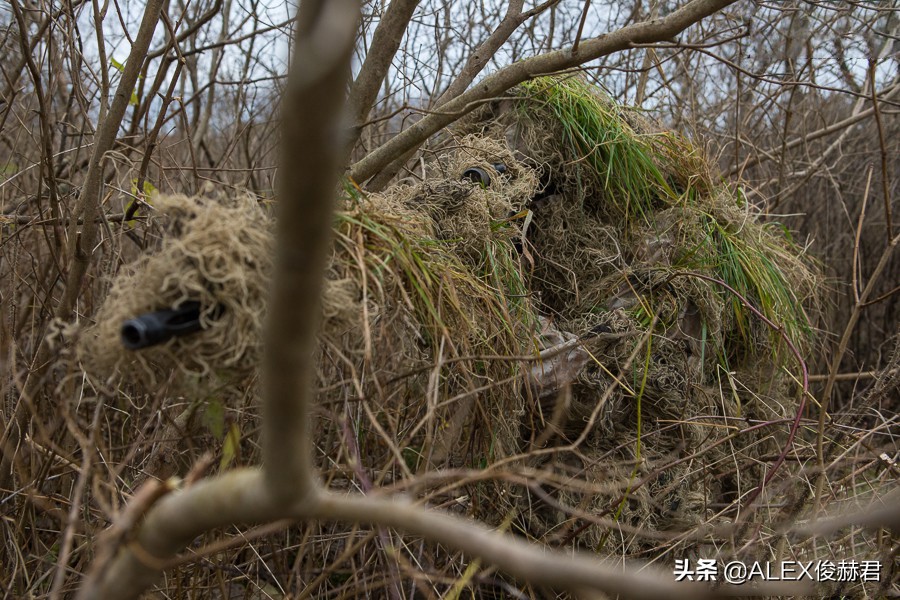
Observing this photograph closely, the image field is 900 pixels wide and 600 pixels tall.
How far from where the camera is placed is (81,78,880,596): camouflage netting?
4.28 ft

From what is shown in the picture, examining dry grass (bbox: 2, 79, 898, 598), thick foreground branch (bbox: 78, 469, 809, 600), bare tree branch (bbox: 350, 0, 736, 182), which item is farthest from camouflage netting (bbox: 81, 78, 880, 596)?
thick foreground branch (bbox: 78, 469, 809, 600)

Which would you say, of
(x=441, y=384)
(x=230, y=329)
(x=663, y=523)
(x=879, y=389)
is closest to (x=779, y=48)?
(x=879, y=389)

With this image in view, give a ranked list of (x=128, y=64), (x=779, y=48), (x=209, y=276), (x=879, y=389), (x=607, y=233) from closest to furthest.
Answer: (x=209, y=276) → (x=128, y=64) → (x=879, y=389) → (x=607, y=233) → (x=779, y=48)

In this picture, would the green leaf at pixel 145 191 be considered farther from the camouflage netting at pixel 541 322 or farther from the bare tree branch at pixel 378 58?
the bare tree branch at pixel 378 58

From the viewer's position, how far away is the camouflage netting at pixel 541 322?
4.28 ft

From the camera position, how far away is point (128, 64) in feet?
7.00

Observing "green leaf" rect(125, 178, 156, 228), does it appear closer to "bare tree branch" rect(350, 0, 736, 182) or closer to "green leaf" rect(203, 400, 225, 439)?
"bare tree branch" rect(350, 0, 736, 182)

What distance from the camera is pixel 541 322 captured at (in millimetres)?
2406

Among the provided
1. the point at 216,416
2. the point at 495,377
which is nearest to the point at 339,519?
the point at 216,416

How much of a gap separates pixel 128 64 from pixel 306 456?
1.85 metres

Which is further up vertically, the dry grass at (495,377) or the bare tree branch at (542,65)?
the bare tree branch at (542,65)

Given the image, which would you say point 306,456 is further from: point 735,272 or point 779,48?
point 779,48

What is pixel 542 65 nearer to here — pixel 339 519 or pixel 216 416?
pixel 216 416

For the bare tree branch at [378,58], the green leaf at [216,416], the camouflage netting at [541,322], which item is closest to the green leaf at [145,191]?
the camouflage netting at [541,322]
